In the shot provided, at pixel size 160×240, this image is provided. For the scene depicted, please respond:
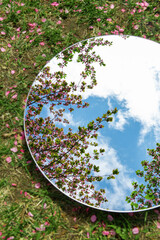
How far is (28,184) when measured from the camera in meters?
3.04

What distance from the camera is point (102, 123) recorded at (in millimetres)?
2676

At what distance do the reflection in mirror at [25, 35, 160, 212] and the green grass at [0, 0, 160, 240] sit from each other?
535 millimetres

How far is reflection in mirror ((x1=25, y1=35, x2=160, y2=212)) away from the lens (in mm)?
2447

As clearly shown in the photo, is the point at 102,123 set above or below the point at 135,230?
above

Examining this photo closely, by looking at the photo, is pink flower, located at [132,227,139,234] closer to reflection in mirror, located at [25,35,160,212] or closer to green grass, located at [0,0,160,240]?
green grass, located at [0,0,160,240]

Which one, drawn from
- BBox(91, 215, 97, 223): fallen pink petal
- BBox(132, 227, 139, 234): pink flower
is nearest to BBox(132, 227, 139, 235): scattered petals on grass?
BBox(132, 227, 139, 234): pink flower

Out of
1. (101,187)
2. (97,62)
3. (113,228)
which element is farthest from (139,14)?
(113,228)

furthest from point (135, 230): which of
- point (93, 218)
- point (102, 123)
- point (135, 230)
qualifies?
point (102, 123)

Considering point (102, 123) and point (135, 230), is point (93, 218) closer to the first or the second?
point (135, 230)

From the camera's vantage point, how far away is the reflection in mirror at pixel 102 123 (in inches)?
96.3

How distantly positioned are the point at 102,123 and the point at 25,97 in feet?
4.94

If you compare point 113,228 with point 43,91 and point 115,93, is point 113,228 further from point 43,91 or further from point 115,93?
point 43,91

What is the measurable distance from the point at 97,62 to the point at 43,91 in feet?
2.66

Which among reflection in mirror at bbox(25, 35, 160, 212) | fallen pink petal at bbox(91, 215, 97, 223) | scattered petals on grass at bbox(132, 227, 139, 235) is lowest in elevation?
scattered petals on grass at bbox(132, 227, 139, 235)
